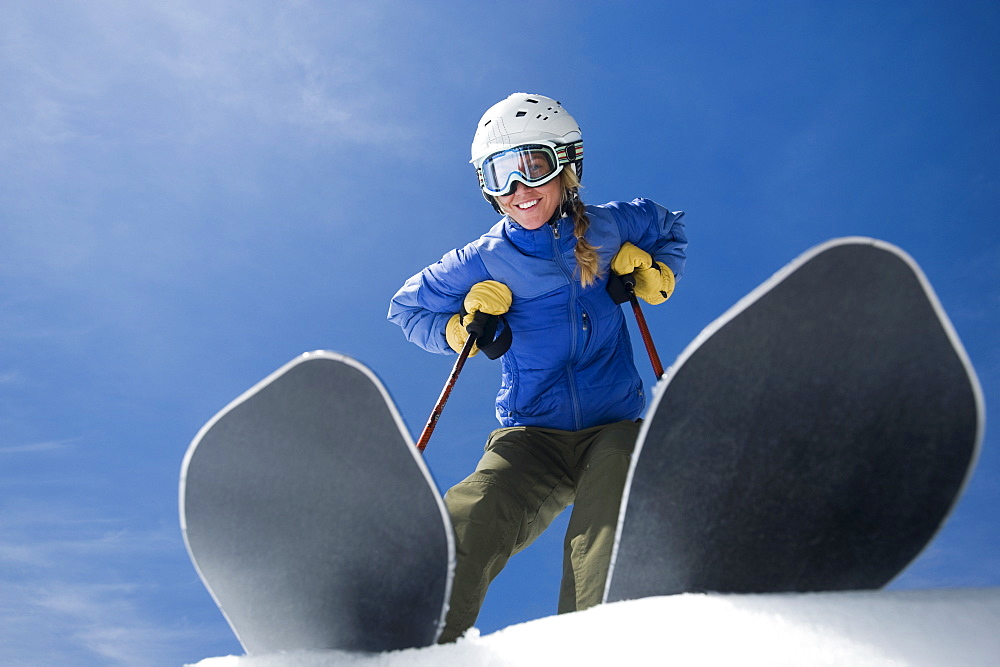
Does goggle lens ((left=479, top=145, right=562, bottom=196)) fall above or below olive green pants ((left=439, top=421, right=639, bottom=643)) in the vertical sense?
above

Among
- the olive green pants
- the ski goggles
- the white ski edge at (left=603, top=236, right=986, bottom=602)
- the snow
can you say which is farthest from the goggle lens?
the snow

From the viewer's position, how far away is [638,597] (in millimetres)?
1191

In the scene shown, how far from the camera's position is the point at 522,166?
8.21 ft

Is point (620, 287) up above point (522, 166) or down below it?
below

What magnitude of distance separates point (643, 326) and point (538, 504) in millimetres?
744

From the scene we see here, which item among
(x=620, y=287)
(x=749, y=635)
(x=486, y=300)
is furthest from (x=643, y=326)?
(x=749, y=635)

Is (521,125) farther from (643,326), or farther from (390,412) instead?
(390,412)

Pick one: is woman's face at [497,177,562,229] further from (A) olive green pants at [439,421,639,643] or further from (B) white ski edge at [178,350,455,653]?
(B) white ski edge at [178,350,455,653]

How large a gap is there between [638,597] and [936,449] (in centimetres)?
53

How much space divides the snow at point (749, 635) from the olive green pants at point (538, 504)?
66 centimetres

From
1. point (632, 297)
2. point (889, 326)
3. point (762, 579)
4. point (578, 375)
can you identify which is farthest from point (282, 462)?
point (632, 297)

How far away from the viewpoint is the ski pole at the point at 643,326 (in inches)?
94.6

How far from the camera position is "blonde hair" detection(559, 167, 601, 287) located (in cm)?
245

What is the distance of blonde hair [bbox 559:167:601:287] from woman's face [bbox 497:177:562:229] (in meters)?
0.07
